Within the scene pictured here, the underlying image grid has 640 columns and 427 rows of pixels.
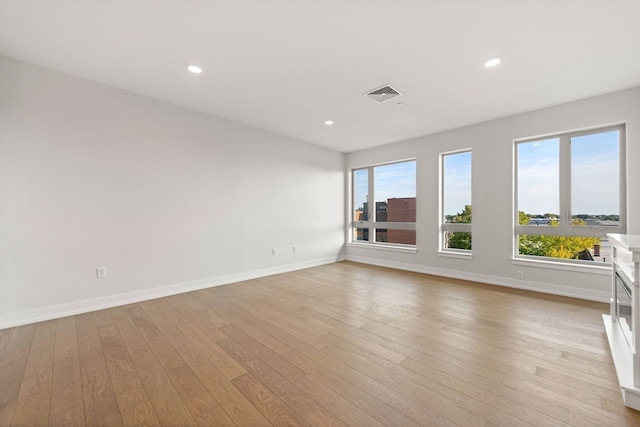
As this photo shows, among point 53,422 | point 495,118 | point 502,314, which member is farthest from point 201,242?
point 495,118

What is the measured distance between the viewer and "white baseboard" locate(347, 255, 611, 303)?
134 inches

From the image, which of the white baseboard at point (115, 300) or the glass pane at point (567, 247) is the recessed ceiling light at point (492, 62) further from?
the white baseboard at point (115, 300)

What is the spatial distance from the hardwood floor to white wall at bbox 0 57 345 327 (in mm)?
483

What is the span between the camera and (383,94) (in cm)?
338

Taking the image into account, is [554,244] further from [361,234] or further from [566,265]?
[361,234]

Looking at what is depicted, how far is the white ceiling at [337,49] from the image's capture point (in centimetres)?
201

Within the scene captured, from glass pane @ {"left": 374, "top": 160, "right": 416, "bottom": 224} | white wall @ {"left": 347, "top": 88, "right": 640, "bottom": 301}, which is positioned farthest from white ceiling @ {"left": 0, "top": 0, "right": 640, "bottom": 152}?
glass pane @ {"left": 374, "top": 160, "right": 416, "bottom": 224}

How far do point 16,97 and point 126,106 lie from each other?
3.19 feet

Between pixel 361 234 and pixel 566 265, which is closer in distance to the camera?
pixel 566 265

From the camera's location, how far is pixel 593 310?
3.04 m

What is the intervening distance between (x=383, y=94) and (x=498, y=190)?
2582 mm

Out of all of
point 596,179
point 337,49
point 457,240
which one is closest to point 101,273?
point 337,49

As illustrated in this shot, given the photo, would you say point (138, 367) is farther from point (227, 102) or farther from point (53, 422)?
point (227, 102)

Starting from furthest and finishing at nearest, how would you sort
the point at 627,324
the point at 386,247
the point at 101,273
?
the point at 386,247
the point at 101,273
the point at 627,324
